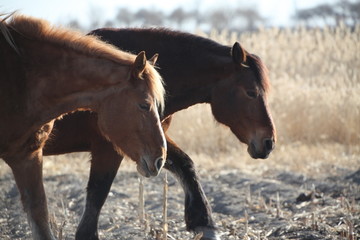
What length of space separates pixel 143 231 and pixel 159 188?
2.98 metres

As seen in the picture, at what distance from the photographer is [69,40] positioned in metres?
5.32

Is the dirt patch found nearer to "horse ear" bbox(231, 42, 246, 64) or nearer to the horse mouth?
the horse mouth

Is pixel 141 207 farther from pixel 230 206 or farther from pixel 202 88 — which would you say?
pixel 230 206

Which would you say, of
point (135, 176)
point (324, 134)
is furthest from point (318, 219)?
point (324, 134)

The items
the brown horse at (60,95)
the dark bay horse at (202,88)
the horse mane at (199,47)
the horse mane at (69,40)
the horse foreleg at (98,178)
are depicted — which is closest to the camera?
the brown horse at (60,95)

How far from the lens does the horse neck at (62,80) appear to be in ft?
17.1

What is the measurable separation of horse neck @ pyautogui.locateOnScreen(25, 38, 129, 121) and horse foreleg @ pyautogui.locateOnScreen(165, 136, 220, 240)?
1514 millimetres

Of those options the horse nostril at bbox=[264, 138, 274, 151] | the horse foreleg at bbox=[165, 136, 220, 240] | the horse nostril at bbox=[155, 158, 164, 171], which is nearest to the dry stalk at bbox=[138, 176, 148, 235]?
the horse foreleg at bbox=[165, 136, 220, 240]

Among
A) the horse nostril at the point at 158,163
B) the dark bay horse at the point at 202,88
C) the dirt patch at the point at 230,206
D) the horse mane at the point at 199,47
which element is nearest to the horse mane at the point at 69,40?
the horse nostril at the point at 158,163

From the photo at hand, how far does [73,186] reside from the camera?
960 cm

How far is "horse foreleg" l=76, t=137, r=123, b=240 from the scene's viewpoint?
605 centimetres

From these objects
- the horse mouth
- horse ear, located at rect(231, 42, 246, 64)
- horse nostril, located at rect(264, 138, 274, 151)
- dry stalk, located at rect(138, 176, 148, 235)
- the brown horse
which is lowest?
dry stalk, located at rect(138, 176, 148, 235)

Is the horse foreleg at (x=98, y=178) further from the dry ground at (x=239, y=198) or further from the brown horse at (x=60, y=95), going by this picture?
the brown horse at (x=60, y=95)

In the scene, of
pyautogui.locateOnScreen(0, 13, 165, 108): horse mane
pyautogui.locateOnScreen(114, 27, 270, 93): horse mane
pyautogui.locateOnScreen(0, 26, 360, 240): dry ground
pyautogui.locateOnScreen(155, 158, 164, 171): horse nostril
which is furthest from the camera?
pyautogui.locateOnScreen(0, 26, 360, 240): dry ground
